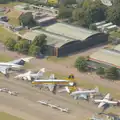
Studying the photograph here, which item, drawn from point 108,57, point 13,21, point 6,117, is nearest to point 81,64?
point 108,57

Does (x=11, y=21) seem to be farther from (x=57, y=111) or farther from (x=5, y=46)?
(x=57, y=111)

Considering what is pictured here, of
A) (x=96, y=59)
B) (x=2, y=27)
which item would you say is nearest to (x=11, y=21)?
(x=2, y=27)

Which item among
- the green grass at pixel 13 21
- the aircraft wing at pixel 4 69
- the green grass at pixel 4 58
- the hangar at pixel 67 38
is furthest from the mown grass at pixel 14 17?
the aircraft wing at pixel 4 69

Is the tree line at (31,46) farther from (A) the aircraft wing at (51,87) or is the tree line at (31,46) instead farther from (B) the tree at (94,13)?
(B) the tree at (94,13)

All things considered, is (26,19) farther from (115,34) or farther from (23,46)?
(115,34)

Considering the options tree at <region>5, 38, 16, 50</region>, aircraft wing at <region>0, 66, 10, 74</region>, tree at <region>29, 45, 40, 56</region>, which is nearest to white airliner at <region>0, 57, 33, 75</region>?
aircraft wing at <region>0, 66, 10, 74</region>

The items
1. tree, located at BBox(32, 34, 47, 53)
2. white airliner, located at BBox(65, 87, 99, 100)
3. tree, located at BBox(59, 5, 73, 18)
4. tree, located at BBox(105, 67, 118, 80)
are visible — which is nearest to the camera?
white airliner, located at BBox(65, 87, 99, 100)

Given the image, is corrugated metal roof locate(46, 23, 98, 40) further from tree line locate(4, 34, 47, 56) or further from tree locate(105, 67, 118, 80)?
tree locate(105, 67, 118, 80)
